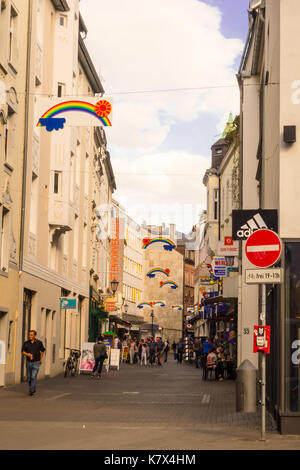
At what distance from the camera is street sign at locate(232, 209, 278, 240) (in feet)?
50.0

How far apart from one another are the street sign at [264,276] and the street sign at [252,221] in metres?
1.82

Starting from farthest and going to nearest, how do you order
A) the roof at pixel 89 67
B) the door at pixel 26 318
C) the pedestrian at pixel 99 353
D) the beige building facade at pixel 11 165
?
the roof at pixel 89 67, the pedestrian at pixel 99 353, the door at pixel 26 318, the beige building facade at pixel 11 165

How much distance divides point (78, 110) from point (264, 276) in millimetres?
8604

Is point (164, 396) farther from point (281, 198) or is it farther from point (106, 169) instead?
point (106, 169)

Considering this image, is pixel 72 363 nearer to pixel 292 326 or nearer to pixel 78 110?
pixel 78 110

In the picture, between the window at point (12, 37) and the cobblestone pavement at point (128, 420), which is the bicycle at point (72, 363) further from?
the window at point (12, 37)

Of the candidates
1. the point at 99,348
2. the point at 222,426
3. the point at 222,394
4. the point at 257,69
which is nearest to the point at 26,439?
the point at 222,426

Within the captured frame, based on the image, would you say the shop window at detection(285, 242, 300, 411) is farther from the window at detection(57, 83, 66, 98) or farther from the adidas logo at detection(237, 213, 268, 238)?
the window at detection(57, 83, 66, 98)

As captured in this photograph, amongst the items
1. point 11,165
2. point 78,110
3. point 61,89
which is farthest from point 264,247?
point 61,89

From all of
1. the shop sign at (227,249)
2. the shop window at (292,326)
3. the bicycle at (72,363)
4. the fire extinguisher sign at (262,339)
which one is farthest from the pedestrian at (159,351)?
the fire extinguisher sign at (262,339)

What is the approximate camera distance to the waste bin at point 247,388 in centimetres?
1639

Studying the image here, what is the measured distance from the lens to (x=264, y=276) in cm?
1346

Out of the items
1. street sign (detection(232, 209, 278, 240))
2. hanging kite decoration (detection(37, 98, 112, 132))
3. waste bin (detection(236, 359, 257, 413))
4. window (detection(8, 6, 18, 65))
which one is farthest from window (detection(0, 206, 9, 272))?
waste bin (detection(236, 359, 257, 413))

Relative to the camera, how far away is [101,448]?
11.5 meters
